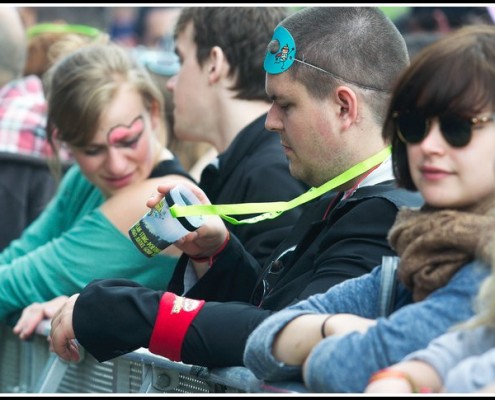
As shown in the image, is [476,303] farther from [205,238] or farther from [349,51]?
[205,238]

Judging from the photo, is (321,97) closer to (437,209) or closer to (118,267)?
(437,209)

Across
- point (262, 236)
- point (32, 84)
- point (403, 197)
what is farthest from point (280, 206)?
point (32, 84)

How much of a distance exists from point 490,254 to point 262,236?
1949mm

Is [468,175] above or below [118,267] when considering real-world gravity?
above

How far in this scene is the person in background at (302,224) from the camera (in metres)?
3.09

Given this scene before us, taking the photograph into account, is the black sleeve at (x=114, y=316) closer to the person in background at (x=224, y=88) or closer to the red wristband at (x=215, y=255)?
the red wristband at (x=215, y=255)

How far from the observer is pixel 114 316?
3.23 meters

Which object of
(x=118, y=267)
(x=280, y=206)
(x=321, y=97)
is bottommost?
(x=118, y=267)

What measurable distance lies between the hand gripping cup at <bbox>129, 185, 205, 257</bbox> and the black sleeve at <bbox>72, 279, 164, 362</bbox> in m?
0.20

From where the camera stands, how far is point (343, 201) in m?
3.34

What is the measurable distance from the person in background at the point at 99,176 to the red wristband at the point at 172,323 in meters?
1.49

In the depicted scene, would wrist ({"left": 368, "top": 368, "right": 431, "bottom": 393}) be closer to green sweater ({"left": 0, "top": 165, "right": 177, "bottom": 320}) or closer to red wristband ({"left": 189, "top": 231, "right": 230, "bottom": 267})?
red wristband ({"left": 189, "top": 231, "right": 230, "bottom": 267})

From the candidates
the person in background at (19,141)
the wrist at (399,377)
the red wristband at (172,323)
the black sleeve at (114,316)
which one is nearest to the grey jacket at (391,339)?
the wrist at (399,377)

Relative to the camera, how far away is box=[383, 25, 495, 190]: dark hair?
2.47 m
